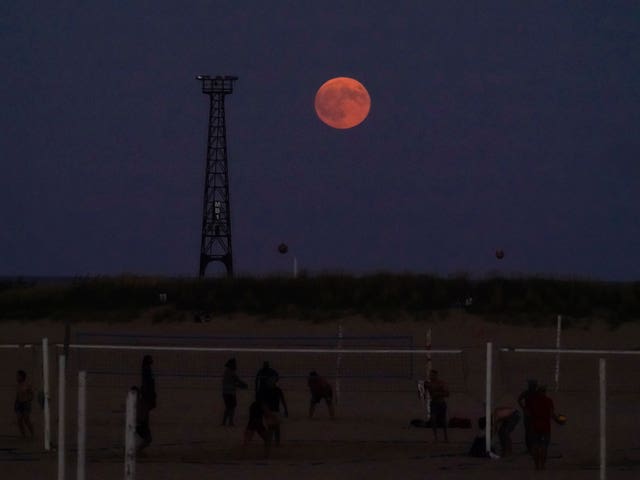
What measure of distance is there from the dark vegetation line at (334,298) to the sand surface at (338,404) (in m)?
0.89

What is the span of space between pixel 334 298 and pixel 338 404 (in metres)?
14.9

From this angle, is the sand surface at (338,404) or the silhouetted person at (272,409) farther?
the silhouetted person at (272,409)

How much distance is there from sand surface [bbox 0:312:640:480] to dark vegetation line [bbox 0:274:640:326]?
2.94 ft

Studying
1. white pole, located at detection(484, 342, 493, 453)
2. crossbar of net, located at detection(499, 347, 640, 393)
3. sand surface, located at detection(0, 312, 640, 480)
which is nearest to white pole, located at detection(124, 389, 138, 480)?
sand surface, located at detection(0, 312, 640, 480)

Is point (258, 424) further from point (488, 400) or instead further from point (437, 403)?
point (437, 403)

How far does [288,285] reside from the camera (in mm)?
44750

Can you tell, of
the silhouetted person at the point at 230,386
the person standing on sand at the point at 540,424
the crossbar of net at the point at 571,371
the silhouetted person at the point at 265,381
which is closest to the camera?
the person standing on sand at the point at 540,424

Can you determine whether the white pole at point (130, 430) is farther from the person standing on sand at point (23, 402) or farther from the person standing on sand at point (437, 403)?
the person standing on sand at point (437, 403)

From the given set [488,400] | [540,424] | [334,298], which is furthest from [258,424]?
[334,298]

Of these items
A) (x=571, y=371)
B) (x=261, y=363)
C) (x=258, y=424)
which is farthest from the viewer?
(x=261, y=363)

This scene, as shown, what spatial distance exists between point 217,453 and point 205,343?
1869cm

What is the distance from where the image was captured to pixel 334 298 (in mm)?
43688

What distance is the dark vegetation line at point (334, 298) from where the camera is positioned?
139 ft

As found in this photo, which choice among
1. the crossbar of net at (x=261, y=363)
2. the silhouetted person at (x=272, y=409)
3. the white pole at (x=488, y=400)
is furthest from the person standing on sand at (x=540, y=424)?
the crossbar of net at (x=261, y=363)
